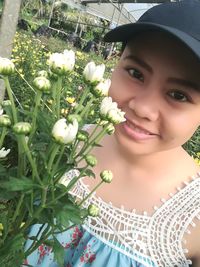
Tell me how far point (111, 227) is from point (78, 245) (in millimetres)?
74

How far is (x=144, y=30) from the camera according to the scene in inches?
23.5

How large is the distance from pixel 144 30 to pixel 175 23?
0.05m

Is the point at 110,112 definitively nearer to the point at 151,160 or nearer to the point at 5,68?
the point at 5,68

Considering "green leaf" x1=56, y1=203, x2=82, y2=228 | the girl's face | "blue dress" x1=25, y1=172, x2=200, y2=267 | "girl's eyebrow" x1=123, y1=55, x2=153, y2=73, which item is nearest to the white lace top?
"blue dress" x1=25, y1=172, x2=200, y2=267

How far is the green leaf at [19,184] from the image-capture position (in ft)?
1.21

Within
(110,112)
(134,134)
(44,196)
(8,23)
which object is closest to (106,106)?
(110,112)

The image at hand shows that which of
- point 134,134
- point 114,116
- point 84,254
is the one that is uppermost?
point 114,116

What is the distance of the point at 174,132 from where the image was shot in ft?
1.99

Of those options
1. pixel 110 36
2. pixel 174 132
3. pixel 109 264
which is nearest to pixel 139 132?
pixel 174 132

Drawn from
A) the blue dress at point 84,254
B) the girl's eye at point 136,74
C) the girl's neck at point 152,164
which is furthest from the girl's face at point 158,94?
the blue dress at point 84,254

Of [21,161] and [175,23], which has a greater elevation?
[175,23]

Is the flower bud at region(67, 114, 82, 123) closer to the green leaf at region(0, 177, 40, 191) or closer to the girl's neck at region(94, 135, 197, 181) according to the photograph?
the green leaf at region(0, 177, 40, 191)

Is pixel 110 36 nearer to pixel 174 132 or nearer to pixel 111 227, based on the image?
pixel 174 132

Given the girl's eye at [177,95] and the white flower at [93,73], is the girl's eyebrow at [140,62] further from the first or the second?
the white flower at [93,73]
